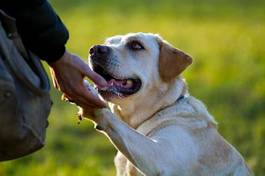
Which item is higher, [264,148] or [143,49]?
[143,49]

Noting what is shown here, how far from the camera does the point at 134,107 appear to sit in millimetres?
7574

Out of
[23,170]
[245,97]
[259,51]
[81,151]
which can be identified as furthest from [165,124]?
[259,51]

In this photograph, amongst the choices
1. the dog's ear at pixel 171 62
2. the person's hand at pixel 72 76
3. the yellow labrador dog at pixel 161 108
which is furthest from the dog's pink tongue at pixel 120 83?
the person's hand at pixel 72 76

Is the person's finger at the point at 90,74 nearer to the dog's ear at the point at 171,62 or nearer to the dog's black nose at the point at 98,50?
the dog's black nose at the point at 98,50

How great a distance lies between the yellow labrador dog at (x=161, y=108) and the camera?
7.09 m

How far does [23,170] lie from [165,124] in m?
3.13

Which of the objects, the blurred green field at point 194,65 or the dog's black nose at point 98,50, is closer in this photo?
the dog's black nose at point 98,50

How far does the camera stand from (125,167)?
7328mm

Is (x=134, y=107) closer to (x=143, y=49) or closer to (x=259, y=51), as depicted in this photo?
(x=143, y=49)

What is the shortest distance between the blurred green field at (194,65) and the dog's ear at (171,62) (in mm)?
2140

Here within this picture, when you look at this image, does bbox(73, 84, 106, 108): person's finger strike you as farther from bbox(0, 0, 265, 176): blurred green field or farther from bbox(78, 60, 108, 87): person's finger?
bbox(0, 0, 265, 176): blurred green field

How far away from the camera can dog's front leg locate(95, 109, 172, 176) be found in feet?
20.9

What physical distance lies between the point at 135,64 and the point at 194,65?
10635mm

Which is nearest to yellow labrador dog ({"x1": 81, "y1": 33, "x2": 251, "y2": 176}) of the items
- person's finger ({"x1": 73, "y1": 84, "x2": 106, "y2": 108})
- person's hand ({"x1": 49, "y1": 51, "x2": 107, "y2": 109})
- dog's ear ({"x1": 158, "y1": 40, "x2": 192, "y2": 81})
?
dog's ear ({"x1": 158, "y1": 40, "x2": 192, "y2": 81})
